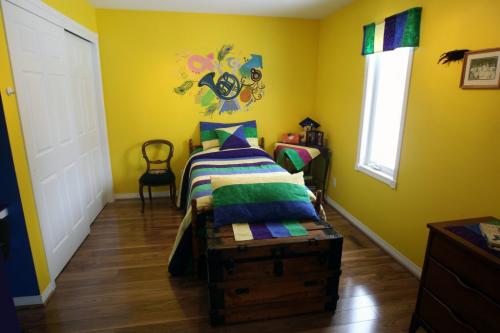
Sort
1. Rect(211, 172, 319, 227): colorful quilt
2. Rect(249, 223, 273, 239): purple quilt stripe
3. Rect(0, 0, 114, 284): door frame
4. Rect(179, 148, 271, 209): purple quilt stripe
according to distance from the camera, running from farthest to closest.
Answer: Rect(179, 148, 271, 209): purple quilt stripe < Rect(0, 0, 114, 284): door frame < Rect(211, 172, 319, 227): colorful quilt < Rect(249, 223, 273, 239): purple quilt stripe

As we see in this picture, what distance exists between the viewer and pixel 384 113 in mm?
2816

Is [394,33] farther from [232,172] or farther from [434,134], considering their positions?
[232,172]

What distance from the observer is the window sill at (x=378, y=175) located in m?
2.62

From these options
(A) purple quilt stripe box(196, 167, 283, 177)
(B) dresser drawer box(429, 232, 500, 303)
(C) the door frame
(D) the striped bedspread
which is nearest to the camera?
(B) dresser drawer box(429, 232, 500, 303)

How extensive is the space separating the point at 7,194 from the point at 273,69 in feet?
10.4

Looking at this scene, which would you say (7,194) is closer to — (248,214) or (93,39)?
(248,214)

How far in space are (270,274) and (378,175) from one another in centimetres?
162

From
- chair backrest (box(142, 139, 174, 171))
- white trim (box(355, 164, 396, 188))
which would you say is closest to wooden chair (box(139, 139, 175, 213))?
chair backrest (box(142, 139, 174, 171))

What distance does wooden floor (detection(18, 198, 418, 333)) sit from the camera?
6.01 feet

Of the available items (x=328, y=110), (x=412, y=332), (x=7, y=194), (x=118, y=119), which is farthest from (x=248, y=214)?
(x=118, y=119)

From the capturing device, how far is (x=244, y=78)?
3867 millimetres

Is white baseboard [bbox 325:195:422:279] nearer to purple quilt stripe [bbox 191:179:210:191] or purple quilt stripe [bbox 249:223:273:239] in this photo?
purple quilt stripe [bbox 249:223:273:239]

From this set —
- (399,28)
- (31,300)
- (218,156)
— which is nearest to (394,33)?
(399,28)

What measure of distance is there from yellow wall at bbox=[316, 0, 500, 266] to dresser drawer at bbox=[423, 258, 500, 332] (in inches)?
22.7
